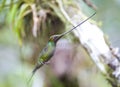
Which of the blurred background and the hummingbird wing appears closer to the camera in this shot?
the hummingbird wing

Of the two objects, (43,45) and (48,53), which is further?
(43,45)

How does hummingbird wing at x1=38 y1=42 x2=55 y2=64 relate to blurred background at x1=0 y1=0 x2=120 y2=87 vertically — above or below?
above

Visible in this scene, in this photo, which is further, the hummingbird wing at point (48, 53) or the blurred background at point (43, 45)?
the blurred background at point (43, 45)

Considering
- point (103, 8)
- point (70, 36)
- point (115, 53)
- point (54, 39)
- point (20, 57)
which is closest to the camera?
point (54, 39)

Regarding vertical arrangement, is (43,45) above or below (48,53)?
below

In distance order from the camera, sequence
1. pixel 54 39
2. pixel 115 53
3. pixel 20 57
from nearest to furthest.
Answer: pixel 54 39 → pixel 115 53 → pixel 20 57

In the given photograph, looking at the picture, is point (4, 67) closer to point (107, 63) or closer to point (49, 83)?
point (49, 83)

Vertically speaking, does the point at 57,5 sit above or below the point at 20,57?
above

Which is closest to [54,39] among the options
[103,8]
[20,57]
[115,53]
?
[115,53]

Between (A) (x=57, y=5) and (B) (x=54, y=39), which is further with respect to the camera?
(A) (x=57, y=5)

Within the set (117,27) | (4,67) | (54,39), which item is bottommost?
(117,27)

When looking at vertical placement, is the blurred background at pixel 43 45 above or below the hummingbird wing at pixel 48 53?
below
